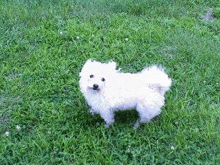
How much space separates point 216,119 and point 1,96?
2.70 meters

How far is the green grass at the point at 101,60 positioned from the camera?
342cm

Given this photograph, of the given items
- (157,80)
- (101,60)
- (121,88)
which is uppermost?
(157,80)

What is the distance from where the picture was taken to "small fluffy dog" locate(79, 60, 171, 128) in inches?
129

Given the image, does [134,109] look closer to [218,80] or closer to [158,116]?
[158,116]

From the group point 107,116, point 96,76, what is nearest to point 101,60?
point 107,116

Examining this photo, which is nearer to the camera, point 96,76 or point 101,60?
point 96,76

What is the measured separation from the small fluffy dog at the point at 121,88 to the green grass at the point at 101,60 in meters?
0.35

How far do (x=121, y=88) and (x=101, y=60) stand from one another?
139 cm

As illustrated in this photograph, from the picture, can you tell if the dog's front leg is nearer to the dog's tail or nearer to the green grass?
the green grass

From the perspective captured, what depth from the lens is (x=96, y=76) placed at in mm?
3246

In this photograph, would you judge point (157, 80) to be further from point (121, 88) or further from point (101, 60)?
point (101, 60)

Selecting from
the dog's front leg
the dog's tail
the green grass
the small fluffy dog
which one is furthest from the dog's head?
the green grass

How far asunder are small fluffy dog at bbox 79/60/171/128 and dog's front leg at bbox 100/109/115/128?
1 cm

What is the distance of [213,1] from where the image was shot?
6.24 metres
